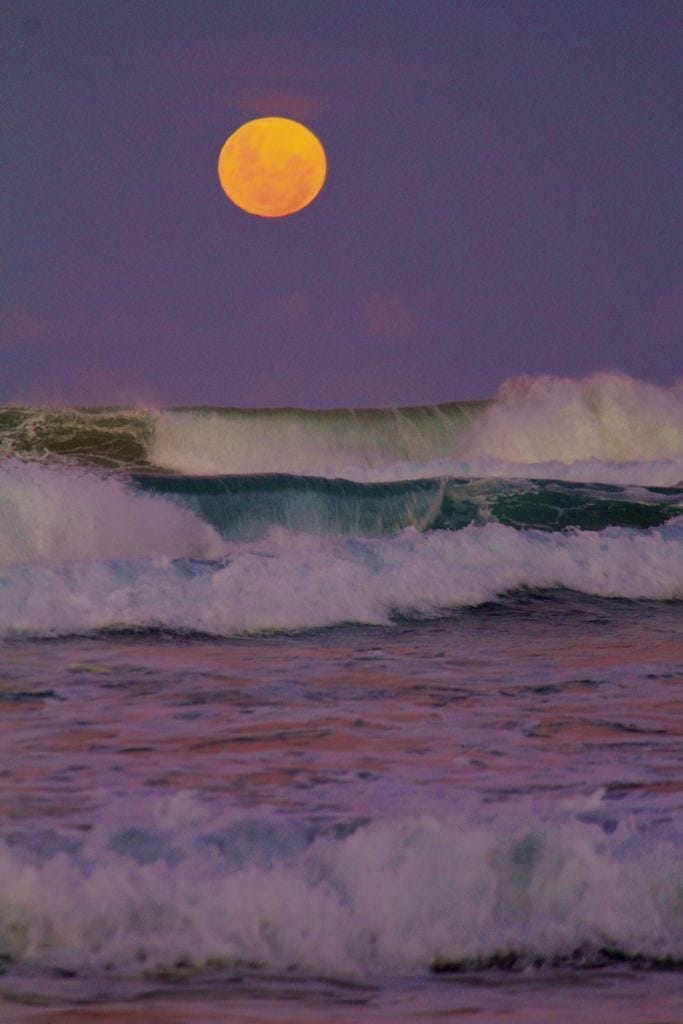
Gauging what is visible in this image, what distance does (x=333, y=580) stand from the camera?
26.9ft

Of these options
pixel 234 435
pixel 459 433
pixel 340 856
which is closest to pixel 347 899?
pixel 340 856

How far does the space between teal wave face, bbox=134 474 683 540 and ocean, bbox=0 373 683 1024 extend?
63.4 inches

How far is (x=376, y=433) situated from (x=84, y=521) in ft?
52.1

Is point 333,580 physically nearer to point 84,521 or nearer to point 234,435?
point 84,521

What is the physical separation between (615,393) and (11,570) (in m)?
20.6

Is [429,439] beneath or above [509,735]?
above

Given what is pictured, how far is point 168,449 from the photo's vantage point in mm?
23297

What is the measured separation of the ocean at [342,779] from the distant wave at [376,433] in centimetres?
1187

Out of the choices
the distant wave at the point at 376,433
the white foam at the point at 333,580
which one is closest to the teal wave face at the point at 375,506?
the white foam at the point at 333,580

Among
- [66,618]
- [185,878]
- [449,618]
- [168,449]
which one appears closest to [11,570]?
[66,618]

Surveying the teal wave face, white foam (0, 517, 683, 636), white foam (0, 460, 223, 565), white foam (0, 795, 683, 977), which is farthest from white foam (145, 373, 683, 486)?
white foam (0, 795, 683, 977)

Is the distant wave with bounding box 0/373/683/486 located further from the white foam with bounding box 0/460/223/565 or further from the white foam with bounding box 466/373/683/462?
the white foam with bounding box 0/460/223/565

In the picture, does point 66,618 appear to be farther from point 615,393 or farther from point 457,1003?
point 615,393

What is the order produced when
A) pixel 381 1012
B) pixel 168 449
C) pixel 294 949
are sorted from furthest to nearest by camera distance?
1. pixel 168 449
2. pixel 294 949
3. pixel 381 1012
